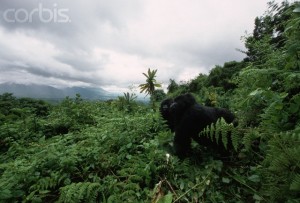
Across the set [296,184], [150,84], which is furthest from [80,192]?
[150,84]

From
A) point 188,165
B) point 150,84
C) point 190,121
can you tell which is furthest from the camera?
point 150,84

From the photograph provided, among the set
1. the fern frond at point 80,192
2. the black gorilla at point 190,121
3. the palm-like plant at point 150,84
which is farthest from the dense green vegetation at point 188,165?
the palm-like plant at point 150,84

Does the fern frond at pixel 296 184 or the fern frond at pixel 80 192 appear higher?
the fern frond at pixel 296 184

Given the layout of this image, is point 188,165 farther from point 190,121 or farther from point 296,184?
point 296,184

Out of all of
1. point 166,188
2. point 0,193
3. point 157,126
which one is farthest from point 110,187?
point 157,126

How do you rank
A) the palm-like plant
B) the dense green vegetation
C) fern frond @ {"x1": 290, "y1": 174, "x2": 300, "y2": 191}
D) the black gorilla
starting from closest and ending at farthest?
1. fern frond @ {"x1": 290, "y1": 174, "x2": 300, "y2": 191}
2. the dense green vegetation
3. the black gorilla
4. the palm-like plant

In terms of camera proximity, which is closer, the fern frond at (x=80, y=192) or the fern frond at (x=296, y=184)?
the fern frond at (x=296, y=184)

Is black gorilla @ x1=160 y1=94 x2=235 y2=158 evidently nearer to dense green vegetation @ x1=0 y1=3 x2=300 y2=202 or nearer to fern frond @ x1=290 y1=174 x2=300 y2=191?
dense green vegetation @ x1=0 y1=3 x2=300 y2=202

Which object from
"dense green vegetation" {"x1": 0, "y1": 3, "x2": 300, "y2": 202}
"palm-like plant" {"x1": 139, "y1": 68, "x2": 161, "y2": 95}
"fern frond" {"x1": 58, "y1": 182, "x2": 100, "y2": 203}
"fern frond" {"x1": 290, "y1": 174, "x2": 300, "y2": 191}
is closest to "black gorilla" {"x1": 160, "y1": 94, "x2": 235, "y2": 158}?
"dense green vegetation" {"x1": 0, "y1": 3, "x2": 300, "y2": 202}

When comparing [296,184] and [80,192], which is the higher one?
[296,184]

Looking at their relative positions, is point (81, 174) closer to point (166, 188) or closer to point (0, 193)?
point (0, 193)

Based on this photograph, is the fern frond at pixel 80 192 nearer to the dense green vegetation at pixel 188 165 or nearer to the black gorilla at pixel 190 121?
the dense green vegetation at pixel 188 165

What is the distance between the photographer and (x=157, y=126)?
194 inches

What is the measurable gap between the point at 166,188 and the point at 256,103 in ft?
4.86
